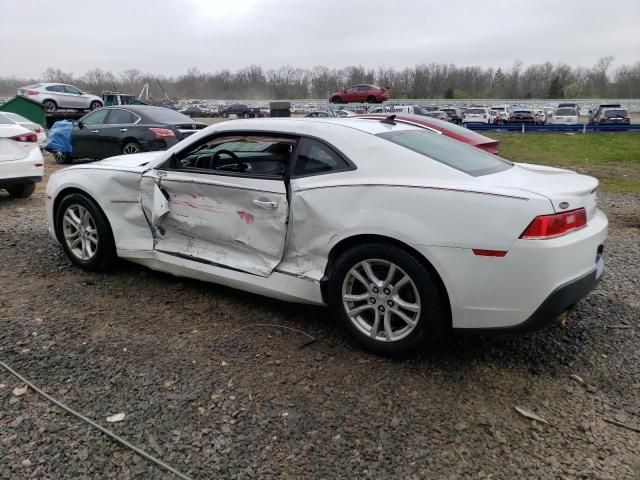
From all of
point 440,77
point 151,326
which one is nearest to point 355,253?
point 151,326

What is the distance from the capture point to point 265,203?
3.54 m

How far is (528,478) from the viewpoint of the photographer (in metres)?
2.31

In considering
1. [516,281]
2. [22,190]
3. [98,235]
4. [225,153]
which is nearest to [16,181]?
[22,190]

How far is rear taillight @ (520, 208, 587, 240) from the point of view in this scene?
272 centimetres

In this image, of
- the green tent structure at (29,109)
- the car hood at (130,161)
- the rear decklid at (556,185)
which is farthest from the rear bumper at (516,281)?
the green tent structure at (29,109)

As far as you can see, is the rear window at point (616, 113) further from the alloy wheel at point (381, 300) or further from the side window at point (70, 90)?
the alloy wheel at point (381, 300)

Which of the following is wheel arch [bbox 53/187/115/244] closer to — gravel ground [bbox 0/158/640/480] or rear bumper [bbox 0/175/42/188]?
gravel ground [bbox 0/158/640/480]

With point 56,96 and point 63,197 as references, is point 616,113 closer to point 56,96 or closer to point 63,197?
point 56,96

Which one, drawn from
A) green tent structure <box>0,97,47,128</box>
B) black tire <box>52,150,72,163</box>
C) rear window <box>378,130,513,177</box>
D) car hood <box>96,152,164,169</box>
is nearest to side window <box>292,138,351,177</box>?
rear window <box>378,130,513,177</box>

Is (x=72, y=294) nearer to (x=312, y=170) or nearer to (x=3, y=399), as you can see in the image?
(x=3, y=399)

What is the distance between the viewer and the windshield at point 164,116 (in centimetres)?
1103

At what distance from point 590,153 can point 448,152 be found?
604 inches

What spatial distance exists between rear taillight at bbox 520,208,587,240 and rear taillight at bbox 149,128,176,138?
905 centimetres

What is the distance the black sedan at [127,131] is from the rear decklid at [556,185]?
27.0 ft
